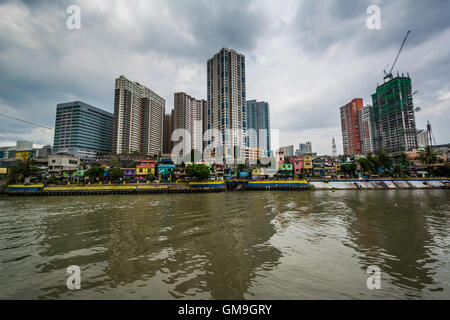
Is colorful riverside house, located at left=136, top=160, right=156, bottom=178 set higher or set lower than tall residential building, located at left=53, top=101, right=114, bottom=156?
lower

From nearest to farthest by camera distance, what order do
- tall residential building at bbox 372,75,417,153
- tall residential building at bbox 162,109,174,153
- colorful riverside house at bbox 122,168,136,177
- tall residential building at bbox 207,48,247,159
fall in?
colorful riverside house at bbox 122,168,136,177, tall residential building at bbox 207,48,247,159, tall residential building at bbox 372,75,417,153, tall residential building at bbox 162,109,174,153

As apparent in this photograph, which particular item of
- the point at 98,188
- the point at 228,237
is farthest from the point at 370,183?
the point at 98,188

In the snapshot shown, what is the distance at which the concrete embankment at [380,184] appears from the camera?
54.1 metres

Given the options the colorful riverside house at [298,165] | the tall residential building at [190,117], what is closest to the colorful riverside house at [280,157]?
the colorful riverside house at [298,165]

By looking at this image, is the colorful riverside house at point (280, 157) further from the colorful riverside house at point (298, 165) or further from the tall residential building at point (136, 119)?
the tall residential building at point (136, 119)

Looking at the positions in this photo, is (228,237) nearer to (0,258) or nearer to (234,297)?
(234,297)

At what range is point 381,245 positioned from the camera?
10.0m

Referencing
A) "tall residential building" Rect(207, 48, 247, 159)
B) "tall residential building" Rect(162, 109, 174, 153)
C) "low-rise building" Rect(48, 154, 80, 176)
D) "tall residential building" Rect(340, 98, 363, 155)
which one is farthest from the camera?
"tall residential building" Rect(162, 109, 174, 153)

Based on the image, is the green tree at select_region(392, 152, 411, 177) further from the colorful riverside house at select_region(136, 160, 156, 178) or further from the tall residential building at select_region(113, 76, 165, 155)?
the tall residential building at select_region(113, 76, 165, 155)

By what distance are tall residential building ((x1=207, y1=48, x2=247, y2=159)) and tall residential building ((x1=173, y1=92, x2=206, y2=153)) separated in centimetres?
3632

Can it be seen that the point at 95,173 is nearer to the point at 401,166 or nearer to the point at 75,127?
the point at 75,127

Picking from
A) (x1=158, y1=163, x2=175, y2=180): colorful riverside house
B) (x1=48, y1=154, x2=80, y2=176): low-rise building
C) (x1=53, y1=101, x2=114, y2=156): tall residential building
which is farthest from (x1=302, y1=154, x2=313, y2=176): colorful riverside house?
(x1=53, y1=101, x2=114, y2=156): tall residential building

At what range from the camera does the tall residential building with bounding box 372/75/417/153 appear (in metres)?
124
